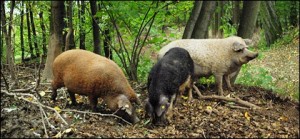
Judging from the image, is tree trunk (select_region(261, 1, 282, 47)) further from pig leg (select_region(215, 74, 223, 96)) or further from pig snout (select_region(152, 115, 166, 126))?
pig snout (select_region(152, 115, 166, 126))

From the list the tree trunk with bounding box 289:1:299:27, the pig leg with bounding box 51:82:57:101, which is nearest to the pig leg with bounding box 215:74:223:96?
the pig leg with bounding box 51:82:57:101

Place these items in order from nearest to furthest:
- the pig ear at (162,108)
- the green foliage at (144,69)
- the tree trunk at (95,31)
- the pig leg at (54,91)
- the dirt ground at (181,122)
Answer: the dirt ground at (181,122) < the pig ear at (162,108) < the pig leg at (54,91) < the green foliage at (144,69) < the tree trunk at (95,31)

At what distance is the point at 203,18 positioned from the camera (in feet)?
29.1

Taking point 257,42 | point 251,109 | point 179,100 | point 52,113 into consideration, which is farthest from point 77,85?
point 257,42

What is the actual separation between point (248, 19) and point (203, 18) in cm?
106

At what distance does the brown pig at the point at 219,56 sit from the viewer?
290 inches

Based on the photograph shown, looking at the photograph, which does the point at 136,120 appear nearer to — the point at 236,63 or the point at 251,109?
the point at 251,109

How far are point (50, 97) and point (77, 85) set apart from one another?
4.02ft

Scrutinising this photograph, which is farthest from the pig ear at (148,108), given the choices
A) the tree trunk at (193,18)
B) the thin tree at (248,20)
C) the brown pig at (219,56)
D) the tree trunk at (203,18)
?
the tree trunk at (203,18)

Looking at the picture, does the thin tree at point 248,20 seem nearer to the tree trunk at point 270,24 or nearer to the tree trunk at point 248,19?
the tree trunk at point 248,19

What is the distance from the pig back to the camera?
6.35m

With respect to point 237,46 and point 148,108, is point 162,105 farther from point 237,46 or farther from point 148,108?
point 237,46

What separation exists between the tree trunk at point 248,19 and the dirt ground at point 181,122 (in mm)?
2015

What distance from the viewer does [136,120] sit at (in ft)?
20.1
